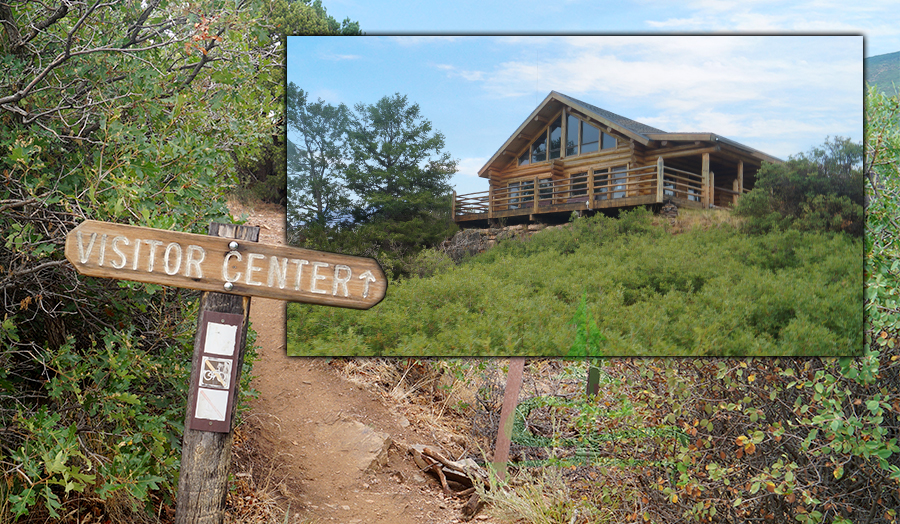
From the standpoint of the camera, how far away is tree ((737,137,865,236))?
13.1 feet

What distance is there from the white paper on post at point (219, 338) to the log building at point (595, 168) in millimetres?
1974

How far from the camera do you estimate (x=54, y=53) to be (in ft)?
11.8

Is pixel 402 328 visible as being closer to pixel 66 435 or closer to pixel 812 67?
pixel 66 435

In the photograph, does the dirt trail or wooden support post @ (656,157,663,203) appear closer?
wooden support post @ (656,157,663,203)

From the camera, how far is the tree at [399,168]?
4066mm

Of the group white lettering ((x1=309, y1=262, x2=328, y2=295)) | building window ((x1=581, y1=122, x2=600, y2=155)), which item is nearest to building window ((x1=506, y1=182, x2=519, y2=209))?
building window ((x1=581, y1=122, x2=600, y2=155))

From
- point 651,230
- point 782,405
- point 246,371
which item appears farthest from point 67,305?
point 782,405

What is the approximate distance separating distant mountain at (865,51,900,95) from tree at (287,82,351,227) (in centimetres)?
362

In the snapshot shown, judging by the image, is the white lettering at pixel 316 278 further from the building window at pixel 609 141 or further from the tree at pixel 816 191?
the tree at pixel 816 191

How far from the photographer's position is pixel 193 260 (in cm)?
242

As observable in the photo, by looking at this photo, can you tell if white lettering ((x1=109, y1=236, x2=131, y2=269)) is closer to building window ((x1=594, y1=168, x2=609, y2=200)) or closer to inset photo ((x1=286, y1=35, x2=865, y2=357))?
inset photo ((x1=286, y1=35, x2=865, y2=357))

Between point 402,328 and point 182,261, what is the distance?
1888mm

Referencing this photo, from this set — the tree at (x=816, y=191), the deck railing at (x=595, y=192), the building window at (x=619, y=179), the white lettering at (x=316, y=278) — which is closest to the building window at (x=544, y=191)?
the deck railing at (x=595, y=192)

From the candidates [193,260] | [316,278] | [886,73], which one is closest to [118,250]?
[193,260]
